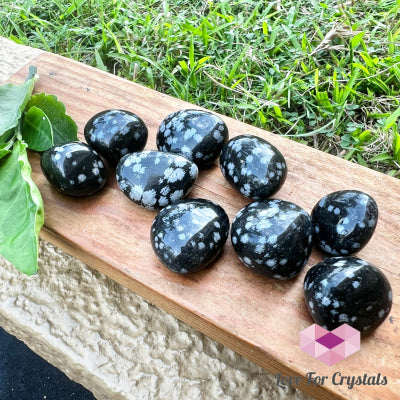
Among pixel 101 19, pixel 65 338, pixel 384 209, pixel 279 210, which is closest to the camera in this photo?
pixel 279 210

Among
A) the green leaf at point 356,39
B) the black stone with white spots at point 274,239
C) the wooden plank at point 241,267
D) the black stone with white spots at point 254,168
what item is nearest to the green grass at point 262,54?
the green leaf at point 356,39

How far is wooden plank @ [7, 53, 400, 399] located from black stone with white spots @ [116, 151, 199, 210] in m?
0.06

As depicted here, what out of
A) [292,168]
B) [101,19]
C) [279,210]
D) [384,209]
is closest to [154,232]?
[279,210]

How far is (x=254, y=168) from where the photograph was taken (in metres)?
0.85

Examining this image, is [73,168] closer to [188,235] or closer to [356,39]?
[188,235]

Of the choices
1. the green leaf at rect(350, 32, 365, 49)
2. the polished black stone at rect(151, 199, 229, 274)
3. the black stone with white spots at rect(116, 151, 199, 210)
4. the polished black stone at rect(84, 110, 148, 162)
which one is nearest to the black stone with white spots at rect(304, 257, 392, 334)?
the polished black stone at rect(151, 199, 229, 274)

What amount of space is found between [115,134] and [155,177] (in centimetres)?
15

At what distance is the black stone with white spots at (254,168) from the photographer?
33.2 inches

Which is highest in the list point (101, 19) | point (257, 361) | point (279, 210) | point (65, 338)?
point (279, 210)

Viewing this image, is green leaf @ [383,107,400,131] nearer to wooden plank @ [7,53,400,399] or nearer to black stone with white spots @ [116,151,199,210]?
wooden plank @ [7,53,400,399]

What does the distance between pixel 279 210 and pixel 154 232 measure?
22cm

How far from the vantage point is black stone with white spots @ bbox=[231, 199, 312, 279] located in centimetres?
74

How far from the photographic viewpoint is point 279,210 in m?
0.77

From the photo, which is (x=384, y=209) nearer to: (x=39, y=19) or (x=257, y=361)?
(x=257, y=361)
